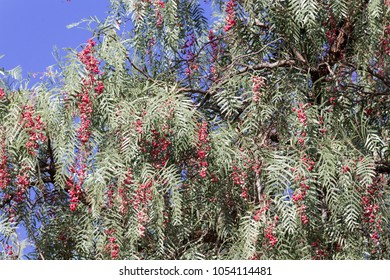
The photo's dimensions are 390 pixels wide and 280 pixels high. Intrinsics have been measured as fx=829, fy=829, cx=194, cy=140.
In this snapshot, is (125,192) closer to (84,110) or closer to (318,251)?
(84,110)

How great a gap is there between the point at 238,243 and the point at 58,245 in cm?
121

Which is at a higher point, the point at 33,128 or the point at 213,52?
the point at 213,52

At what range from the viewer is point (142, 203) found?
13.2 feet

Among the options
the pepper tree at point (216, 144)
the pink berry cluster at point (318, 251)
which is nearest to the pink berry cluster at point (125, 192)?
the pepper tree at point (216, 144)

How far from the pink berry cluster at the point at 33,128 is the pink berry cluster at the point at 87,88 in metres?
0.22

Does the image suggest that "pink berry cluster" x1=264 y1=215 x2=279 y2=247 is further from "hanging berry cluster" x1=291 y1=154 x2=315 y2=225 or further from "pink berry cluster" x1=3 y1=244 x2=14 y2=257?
"pink berry cluster" x1=3 y1=244 x2=14 y2=257

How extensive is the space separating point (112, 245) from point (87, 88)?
86cm

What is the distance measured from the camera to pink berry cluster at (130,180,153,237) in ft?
13.2

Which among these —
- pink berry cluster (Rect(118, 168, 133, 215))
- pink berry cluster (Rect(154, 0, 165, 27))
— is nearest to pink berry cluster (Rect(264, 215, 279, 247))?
pink berry cluster (Rect(118, 168, 133, 215))

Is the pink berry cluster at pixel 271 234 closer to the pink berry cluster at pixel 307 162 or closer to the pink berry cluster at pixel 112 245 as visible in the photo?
the pink berry cluster at pixel 307 162

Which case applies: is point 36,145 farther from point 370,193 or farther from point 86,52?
point 370,193

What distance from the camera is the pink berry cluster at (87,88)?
4254 mm

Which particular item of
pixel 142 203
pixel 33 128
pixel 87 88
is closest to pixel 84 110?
pixel 87 88
